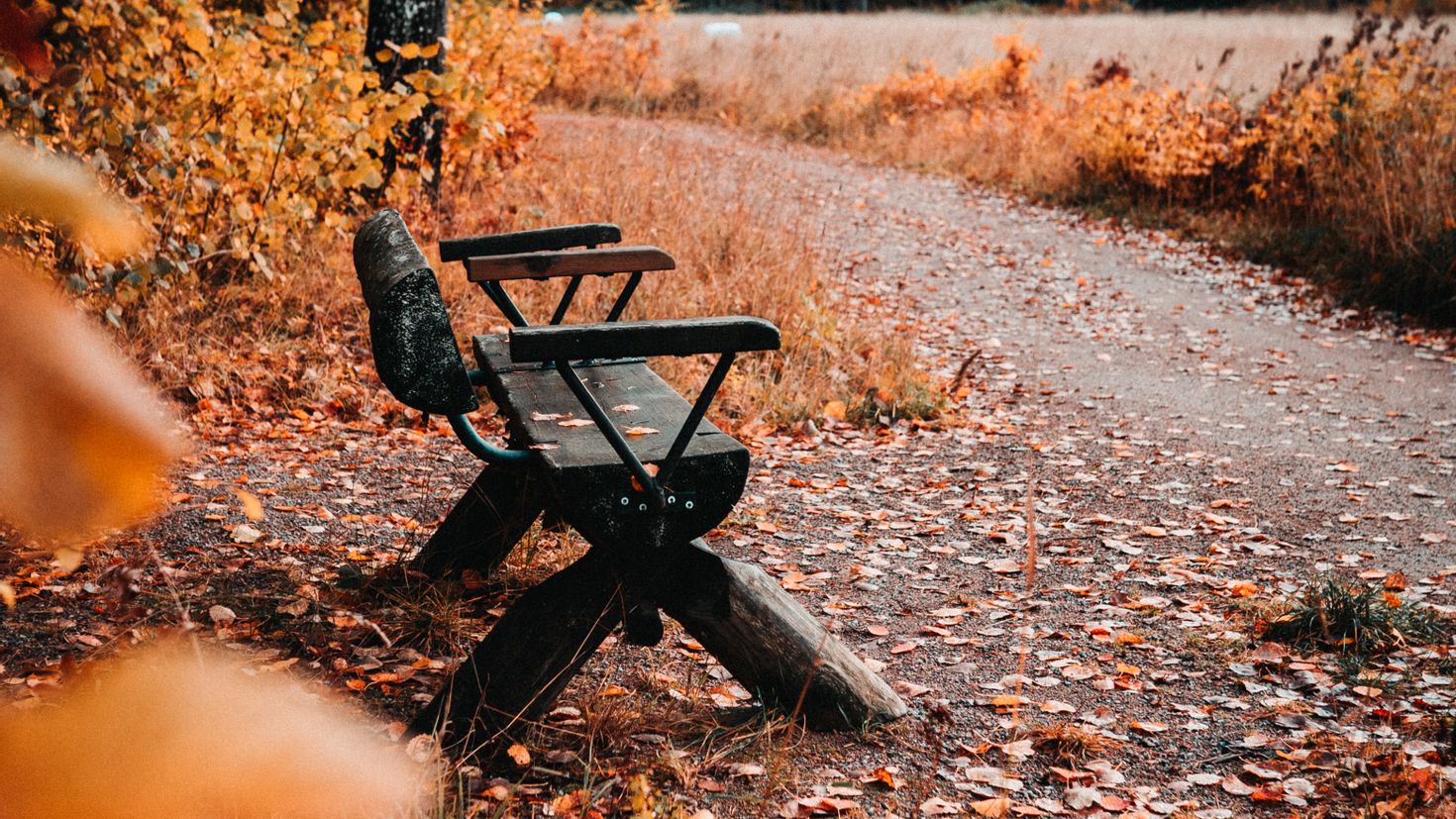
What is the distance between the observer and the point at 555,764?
263 centimetres

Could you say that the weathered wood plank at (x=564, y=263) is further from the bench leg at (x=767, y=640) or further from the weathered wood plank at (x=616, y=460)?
the bench leg at (x=767, y=640)

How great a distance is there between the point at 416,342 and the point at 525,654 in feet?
2.41

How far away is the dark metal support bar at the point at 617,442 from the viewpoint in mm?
2322

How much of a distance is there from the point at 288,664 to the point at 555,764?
2.53 ft

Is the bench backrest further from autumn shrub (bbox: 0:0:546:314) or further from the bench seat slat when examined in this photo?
autumn shrub (bbox: 0:0:546:314)

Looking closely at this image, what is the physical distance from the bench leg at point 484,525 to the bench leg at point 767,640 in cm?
81

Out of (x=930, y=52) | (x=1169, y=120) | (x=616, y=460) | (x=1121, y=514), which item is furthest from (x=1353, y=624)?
(x=930, y=52)

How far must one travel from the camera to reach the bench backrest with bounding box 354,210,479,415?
228 cm

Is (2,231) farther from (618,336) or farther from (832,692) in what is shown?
(832,692)

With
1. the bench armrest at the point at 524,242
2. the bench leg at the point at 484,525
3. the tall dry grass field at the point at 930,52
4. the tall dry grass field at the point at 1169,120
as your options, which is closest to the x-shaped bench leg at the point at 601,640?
the bench leg at the point at 484,525

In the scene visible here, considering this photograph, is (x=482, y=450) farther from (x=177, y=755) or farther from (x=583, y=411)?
(x=177, y=755)

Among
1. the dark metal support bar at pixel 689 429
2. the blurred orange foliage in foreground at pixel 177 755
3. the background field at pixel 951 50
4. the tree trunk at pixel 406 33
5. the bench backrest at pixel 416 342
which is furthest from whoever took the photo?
the background field at pixel 951 50

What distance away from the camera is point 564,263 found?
3.33m

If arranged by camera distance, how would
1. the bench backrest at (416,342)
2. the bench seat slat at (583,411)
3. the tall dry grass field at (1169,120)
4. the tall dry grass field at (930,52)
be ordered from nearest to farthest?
the bench backrest at (416,342), the bench seat slat at (583,411), the tall dry grass field at (1169,120), the tall dry grass field at (930,52)
